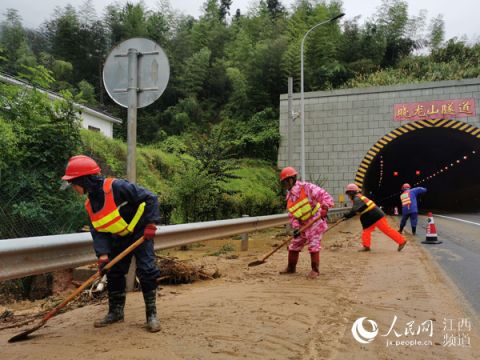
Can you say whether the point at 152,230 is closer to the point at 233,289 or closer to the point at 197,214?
the point at 233,289

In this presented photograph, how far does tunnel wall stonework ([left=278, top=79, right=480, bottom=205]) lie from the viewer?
2498 cm

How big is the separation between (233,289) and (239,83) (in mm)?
29682

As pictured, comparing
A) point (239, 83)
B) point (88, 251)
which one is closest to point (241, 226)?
point (88, 251)

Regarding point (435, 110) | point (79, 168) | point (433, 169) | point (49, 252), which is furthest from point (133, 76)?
point (433, 169)

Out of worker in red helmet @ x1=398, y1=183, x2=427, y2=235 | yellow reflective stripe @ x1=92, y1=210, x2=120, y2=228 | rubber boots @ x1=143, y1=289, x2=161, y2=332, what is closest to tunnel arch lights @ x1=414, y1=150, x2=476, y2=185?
worker in red helmet @ x1=398, y1=183, x2=427, y2=235

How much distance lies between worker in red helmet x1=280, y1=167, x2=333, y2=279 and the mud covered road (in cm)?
52

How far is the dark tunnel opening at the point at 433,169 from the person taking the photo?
28875mm

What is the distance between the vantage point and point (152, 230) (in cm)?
382

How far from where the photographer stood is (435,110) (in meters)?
24.2

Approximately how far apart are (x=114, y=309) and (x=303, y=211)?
11.7 ft

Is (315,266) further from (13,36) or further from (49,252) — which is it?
(13,36)

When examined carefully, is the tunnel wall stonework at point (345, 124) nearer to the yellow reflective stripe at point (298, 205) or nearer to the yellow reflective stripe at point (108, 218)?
the yellow reflective stripe at point (298, 205)

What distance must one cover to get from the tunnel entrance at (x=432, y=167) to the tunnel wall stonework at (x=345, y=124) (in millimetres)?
801

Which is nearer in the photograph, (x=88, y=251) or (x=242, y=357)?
(x=242, y=357)
